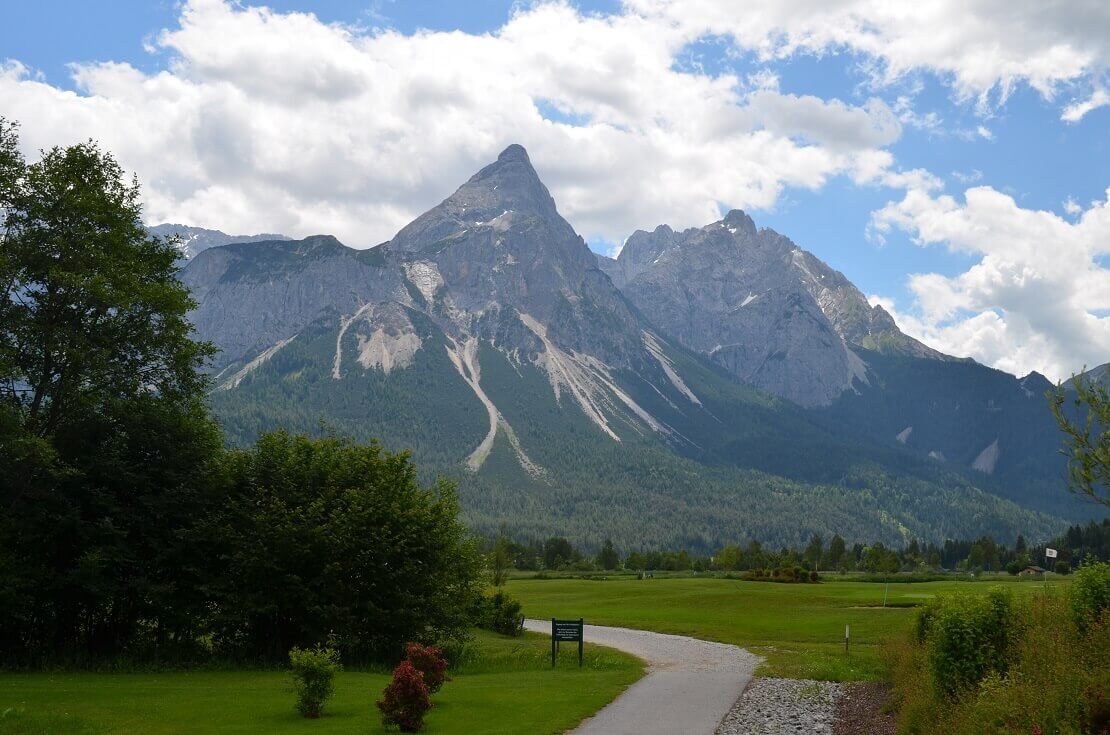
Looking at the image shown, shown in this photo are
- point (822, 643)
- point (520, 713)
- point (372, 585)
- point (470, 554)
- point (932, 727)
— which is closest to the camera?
point (932, 727)

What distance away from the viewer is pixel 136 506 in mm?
37656

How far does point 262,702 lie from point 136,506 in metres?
14.1

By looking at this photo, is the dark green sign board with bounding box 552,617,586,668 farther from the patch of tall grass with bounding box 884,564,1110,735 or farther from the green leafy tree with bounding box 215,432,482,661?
the patch of tall grass with bounding box 884,564,1110,735

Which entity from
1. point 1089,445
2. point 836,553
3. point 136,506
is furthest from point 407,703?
point 836,553

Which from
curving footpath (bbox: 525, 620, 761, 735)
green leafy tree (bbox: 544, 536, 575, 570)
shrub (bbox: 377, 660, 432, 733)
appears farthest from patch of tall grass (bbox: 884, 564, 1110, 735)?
green leafy tree (bbox: 544, 536, 575, 570)

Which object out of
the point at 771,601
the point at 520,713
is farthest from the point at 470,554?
the point at 771,601

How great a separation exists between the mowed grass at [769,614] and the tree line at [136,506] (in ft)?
58.0

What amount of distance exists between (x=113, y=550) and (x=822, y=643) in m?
38.1

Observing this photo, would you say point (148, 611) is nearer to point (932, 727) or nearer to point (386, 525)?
point (386, 525)

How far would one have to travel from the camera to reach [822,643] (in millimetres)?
51719

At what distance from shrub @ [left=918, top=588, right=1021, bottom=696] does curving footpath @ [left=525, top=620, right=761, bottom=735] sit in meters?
6.29

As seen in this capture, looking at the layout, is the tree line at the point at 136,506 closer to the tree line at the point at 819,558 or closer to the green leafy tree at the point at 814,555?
the tree line at the point at 819,558

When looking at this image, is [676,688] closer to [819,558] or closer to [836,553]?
[819,558]

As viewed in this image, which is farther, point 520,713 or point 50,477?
point 50,477
